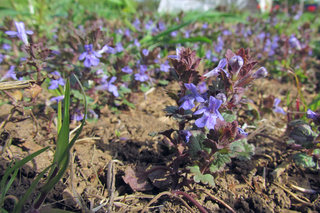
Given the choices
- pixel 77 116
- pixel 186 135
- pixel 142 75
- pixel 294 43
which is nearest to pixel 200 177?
pixel 186 135

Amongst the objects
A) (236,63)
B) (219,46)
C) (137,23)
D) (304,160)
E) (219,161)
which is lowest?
(304,160)

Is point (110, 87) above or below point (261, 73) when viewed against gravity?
below

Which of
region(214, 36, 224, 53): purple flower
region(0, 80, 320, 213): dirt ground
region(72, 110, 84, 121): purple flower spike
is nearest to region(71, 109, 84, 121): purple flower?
region(72, 110, 84, 121): purple flower spike

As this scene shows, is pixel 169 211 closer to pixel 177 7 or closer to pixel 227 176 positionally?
pixel 227 176

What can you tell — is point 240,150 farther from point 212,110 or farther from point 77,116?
point 77,116

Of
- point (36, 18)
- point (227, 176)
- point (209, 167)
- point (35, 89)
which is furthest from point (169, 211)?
point (36, 18)

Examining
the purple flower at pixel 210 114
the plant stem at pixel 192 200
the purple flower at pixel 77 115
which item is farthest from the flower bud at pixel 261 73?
the purple flower at pixel 77 115

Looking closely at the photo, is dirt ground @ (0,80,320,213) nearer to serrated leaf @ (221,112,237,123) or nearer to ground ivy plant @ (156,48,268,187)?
ground ivy plant @ (156,48,268,187)
